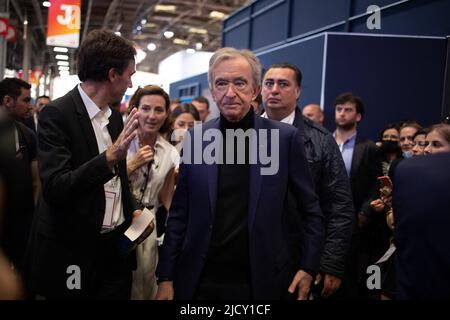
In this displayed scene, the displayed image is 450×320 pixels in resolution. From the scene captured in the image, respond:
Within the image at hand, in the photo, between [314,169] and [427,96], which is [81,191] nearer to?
[314,169]

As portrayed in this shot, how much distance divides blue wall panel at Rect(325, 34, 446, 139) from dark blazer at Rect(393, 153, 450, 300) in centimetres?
400

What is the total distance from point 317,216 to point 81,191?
37.9 inches

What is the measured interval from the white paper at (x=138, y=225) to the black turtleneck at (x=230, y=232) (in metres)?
0.46

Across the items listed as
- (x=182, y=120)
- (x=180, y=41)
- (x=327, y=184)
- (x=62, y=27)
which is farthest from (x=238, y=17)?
(x=180, y=41)

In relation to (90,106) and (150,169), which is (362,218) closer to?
(150,169)

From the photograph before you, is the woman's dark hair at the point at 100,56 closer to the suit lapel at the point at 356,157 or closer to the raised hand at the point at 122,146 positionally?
the raised hand at the point at 122,146

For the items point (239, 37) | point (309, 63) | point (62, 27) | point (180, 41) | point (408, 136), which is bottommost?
point (408, 136)

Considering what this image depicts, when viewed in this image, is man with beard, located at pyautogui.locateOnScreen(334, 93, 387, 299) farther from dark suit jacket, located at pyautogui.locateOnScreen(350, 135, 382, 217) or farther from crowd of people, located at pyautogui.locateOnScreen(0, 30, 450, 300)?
crowd of people, located at pyautogui.locateOnScreen(0, 30, 450, 300)

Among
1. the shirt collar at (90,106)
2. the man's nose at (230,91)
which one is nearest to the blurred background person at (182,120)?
the shirt collar at (90,106)

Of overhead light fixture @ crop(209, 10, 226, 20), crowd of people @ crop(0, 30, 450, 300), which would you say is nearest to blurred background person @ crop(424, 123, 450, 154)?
crowd of people @ crop(0, 30, 450, 300)

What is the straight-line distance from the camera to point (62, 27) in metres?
5.79

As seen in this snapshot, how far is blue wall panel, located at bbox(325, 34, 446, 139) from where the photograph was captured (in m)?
5.33

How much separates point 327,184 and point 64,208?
4.34 ft
